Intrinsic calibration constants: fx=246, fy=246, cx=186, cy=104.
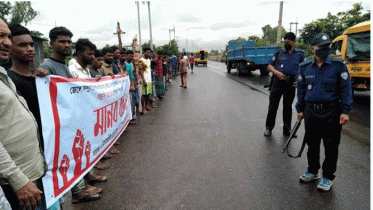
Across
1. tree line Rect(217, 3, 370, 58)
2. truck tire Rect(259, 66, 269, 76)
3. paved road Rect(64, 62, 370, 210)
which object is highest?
tree line Rect(217, 3, 370, 58)

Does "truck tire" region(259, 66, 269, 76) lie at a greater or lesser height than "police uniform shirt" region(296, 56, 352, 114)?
lesser

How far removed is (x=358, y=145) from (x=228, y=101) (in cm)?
455

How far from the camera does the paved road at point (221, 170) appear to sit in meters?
2.62

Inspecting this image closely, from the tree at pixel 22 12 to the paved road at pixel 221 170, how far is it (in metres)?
37.0

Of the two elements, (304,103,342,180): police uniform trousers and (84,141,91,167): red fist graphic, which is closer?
(84,141,91,167): red fist graphic

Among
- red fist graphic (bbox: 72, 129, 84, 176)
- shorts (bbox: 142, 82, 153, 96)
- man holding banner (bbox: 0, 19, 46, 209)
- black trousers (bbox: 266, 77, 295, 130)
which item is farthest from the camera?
shorts (bbox: 142, 82, 153, 96)

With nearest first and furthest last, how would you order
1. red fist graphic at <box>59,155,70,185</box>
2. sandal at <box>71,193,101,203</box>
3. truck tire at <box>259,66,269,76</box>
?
1. red fist graphic at <box>59,155,70,185</box>
2. sandal at <box>71,193,101,203</box>
3. truck tire at <box>259,66,269,76</box>

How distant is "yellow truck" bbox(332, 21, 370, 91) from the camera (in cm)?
719

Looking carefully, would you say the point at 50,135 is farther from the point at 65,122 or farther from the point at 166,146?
the point at 166,146

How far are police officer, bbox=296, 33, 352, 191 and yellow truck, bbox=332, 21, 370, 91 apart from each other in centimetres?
548

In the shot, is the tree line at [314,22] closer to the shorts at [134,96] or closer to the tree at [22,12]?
the tree at [22,12]

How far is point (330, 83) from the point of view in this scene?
276 centimetres

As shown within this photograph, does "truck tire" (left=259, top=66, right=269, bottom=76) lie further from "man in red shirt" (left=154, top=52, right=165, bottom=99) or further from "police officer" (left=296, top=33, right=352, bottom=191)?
Answer: "police officer" (left=296, top=33, right=352, bottom=191)

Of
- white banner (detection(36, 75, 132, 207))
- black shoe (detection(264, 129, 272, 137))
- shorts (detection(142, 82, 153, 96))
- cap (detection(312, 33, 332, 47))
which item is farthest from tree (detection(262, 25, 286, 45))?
white banner (detection(36, 75, 132, 207))
